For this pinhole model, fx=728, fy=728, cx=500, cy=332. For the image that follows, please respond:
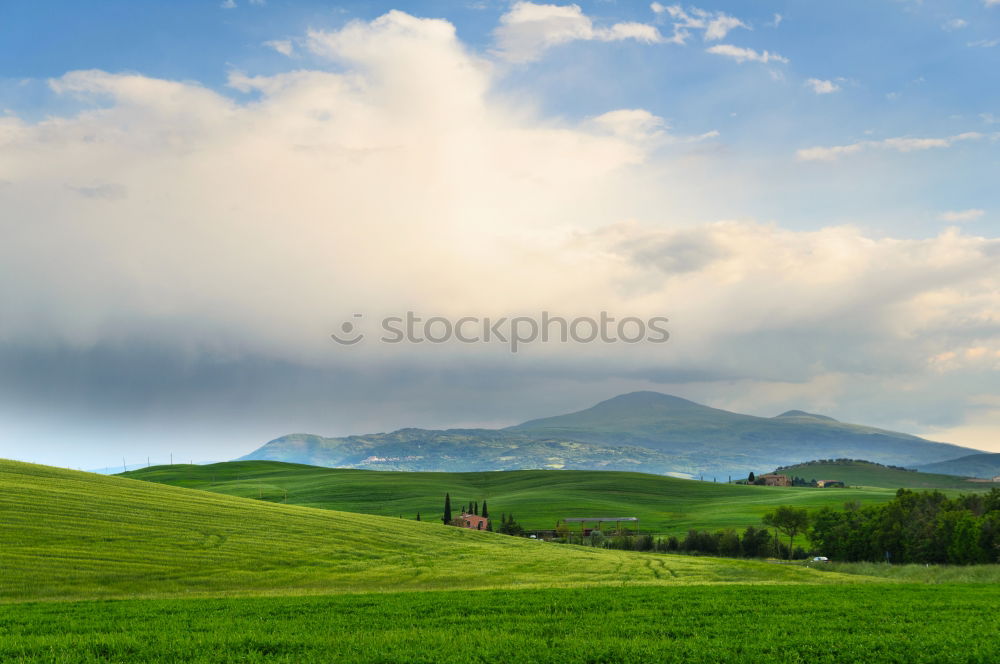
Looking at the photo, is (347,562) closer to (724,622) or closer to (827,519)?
(724,622)

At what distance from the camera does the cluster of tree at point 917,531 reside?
8450cm

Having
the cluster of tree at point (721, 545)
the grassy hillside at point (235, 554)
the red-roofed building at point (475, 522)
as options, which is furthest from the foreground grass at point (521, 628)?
the red-roofed building at point (475, 522)

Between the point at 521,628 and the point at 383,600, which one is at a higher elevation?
the point at 521,628

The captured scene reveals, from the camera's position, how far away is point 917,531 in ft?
302

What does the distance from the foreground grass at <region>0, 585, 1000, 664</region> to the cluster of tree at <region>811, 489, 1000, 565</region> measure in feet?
195

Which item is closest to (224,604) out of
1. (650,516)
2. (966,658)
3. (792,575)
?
(966,658)

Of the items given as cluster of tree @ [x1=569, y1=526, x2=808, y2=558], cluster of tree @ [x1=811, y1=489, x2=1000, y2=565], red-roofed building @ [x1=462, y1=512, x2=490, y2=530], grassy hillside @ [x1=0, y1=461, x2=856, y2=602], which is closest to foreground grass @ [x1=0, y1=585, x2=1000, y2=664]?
grassy hillside @ [x1=0, y1=461, x2=856, y2=602]

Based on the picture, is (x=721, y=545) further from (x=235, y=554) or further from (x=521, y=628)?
(x=521, y=628)

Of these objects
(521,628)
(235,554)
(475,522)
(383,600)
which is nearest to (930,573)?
(521,628)

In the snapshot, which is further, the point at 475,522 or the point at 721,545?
the point at 475,522

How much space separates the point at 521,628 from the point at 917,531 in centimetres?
8514

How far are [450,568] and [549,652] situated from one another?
30591 mm

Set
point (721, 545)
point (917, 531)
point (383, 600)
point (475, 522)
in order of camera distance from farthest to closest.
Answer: point (475, 522), point (721, 545), point (917, 531), point (383, 600)

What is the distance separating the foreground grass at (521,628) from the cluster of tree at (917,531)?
195ft
